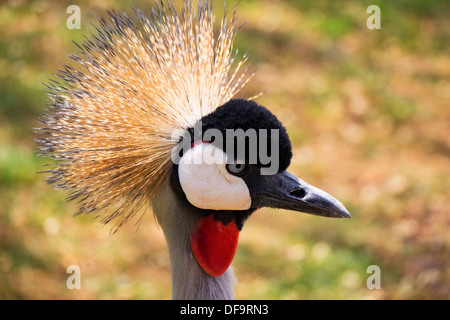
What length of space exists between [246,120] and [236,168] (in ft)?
0.47

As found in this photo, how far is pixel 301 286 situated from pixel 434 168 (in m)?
1.46

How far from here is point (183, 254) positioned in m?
1.64

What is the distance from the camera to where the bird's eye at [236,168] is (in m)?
1.50

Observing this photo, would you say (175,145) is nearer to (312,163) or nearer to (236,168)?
(236,168)

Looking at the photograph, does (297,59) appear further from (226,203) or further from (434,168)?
(226,203)

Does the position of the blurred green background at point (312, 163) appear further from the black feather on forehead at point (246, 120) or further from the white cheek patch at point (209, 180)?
the black feather on forehead at point (246, 120)

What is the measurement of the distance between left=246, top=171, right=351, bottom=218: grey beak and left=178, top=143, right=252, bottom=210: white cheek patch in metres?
0.04

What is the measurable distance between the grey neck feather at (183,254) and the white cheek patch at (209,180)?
0.09 meters

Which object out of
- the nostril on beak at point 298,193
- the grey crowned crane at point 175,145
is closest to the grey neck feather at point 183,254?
the grey crowned crane at point 175,145

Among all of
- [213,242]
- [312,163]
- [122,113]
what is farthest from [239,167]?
[312,163]
